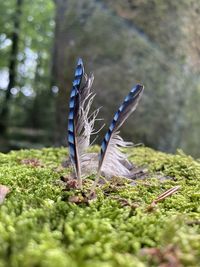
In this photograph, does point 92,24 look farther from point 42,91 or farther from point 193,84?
point 42,91

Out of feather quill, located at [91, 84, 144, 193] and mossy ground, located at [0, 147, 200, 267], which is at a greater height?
feather quill, located at [91, 84, 144, 193]

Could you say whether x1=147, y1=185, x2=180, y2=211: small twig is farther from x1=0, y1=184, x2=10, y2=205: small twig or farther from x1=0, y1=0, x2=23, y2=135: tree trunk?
x1=0, y1=0, x2=23, y2=135: tree trunk

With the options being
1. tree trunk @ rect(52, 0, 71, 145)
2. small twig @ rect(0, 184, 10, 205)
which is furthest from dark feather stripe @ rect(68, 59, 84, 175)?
tree trunk @ rect(52, 0, 71, 145)

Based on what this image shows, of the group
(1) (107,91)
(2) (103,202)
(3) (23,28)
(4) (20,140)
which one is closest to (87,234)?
(2) (103,202)

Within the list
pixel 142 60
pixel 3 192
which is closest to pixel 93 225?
pixel 3 192

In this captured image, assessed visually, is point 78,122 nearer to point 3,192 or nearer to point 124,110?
point 124,110

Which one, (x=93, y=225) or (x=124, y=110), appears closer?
(x=93, y=225)

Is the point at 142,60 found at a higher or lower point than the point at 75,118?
higher

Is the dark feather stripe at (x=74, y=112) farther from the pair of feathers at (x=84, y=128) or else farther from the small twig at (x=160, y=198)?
the small twig at (x=160, y=198)
